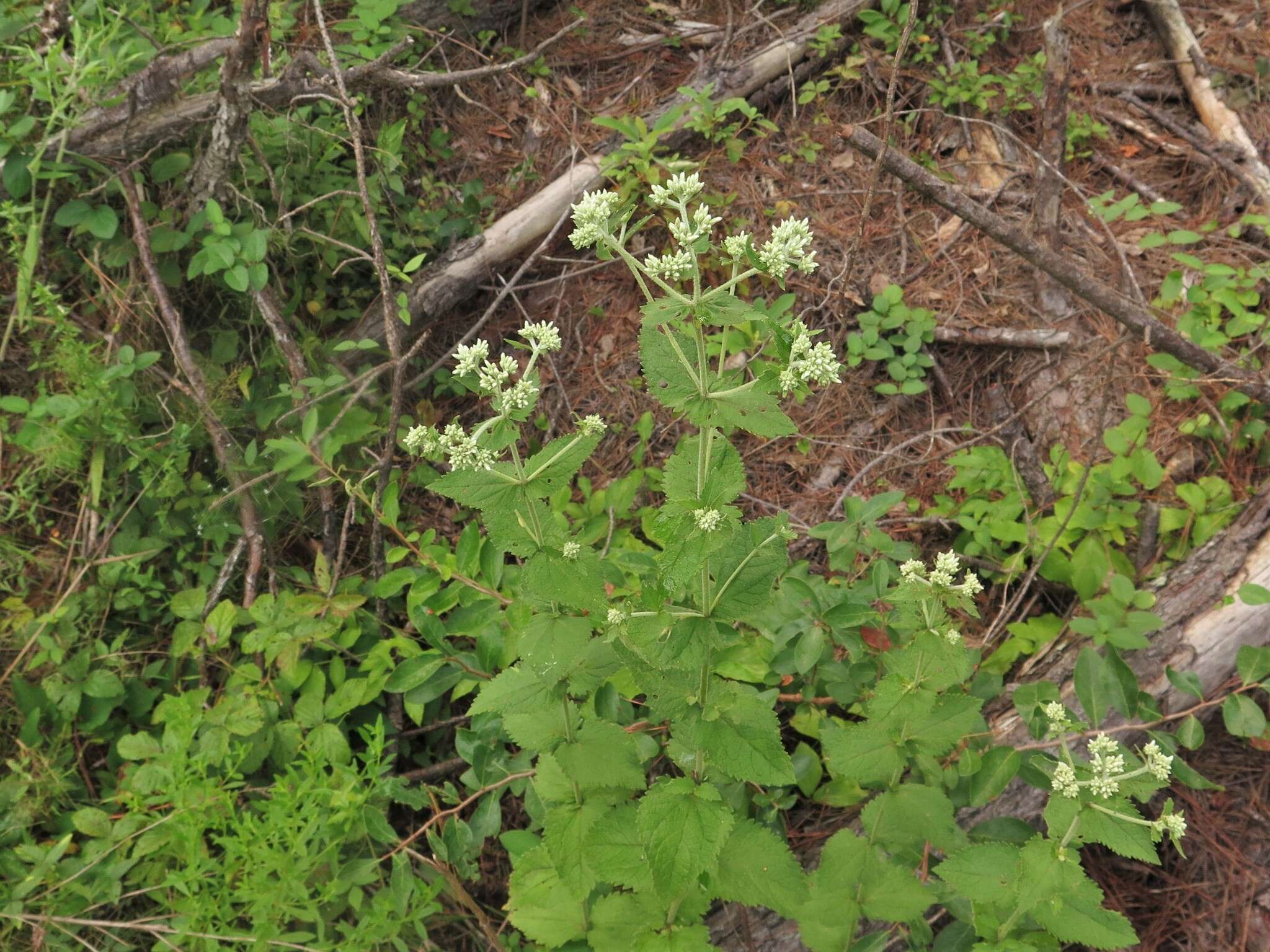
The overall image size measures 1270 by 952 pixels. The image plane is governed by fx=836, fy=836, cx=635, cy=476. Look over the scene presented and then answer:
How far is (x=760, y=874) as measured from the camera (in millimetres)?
1970

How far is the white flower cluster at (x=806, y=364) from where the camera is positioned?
1.61 meters

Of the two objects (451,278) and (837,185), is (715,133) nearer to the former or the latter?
(837,185)

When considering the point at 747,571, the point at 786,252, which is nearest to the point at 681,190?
the point at 786,252

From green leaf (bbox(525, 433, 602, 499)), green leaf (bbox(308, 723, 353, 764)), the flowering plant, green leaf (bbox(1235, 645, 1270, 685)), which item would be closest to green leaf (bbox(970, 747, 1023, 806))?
the flowering plant

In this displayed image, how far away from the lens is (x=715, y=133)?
412 cm

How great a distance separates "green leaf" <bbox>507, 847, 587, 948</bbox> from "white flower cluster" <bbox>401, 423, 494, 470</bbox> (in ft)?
3.65

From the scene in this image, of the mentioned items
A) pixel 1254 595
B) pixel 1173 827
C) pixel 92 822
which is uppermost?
pixel 1173 827

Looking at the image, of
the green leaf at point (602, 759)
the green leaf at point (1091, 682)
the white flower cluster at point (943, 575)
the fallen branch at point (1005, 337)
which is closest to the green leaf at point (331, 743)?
the green leaf at point (602, 759)

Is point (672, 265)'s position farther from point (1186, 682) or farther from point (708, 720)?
point (1186, 682)

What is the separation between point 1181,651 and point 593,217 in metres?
2.40

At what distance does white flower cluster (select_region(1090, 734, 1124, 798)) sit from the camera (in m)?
1.77

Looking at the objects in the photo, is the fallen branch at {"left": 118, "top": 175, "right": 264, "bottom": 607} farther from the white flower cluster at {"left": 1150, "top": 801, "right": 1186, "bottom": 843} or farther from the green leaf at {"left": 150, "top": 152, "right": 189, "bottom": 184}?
the white flower cluster at {"left": 1150, "top": 801, "right": 1186, "bottom": 843}

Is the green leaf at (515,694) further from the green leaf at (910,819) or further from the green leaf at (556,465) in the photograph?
the green leaf at (910,819)

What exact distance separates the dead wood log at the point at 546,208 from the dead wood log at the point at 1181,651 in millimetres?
2685
